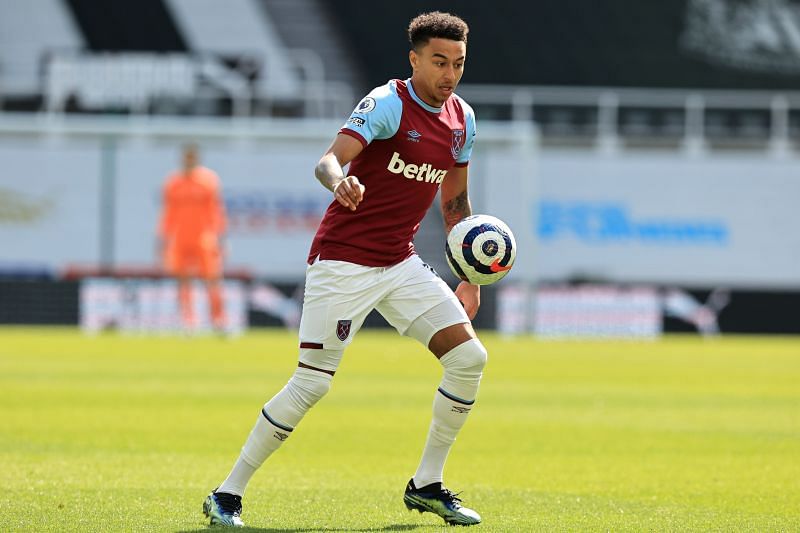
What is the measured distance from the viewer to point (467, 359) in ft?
21.5

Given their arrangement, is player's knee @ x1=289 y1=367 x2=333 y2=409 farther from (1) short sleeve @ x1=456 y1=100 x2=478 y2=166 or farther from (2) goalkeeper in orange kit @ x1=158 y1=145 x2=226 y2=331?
(2) goalkeeper in orange kit @ x1=158 y1=145 x2=226 y2=331

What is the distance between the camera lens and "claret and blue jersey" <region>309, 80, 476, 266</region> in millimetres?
6477

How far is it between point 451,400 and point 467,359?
22 cm

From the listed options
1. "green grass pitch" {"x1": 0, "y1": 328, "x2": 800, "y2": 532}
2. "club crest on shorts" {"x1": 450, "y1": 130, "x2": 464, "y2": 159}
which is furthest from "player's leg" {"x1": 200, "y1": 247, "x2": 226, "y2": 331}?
"club crest on shorts" {"x1": 450, "y1": 130, "x2": 464, "y2": 159}

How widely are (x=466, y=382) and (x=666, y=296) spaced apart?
21.5 metres

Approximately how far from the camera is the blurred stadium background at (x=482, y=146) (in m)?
27.0

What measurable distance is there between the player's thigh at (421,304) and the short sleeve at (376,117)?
2.29 ft

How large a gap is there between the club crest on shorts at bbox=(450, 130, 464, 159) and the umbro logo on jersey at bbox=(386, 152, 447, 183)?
5.0 inches

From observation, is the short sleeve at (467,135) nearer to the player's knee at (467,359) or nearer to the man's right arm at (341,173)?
the man's right arm at (341,173)

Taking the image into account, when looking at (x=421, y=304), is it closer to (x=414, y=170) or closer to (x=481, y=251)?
(x=481, y=251)

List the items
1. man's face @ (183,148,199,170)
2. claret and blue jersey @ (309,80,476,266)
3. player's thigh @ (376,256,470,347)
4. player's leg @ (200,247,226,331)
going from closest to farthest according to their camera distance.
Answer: claret and blue jersey @ (309,80,476,266)
player's thigh @ (376,256,470,347)
man's face @ (183,148,199,170)
player's leg @ (200,247,226,331)

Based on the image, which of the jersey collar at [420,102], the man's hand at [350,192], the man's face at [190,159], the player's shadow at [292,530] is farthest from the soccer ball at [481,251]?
the man's face at [190,159]

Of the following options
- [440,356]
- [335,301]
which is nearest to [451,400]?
[440,356]

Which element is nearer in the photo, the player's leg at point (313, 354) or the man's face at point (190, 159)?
the player's leg at point (313, 354)
